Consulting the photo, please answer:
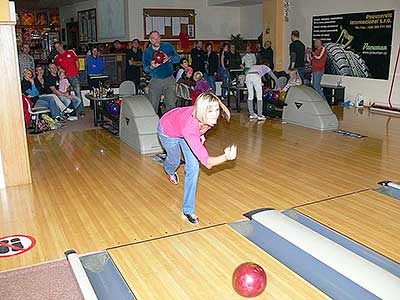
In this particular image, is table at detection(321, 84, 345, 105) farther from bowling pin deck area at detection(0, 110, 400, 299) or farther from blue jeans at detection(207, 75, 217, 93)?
bowling pin deck area at detection(0, 110, 400, 299)

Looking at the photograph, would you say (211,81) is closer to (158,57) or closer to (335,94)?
(335,94)

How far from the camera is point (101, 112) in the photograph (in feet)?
23.7

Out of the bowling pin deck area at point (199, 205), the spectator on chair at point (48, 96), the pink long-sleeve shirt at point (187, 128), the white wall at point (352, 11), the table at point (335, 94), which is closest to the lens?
the bowling pin deck area at point (199, 205)

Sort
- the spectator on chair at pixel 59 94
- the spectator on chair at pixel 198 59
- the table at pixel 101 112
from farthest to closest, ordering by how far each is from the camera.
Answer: the spectator on chair at pixel 198 59 → the spectator on chair at pixel 59 94 → the table at pixel 101 112

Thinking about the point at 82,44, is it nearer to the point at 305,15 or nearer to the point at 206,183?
the point at 305,15

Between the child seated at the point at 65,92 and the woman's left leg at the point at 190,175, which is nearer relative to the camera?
the woman's left leg at the point at 190,175

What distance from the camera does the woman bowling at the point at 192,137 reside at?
9.05 feet

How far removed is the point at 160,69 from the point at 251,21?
740 centimetres

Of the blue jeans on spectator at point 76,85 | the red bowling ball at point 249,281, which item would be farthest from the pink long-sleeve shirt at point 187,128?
the blue jeans on spectator at point 76,85

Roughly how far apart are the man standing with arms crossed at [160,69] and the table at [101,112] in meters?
1.20

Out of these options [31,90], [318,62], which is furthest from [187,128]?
[318,62]

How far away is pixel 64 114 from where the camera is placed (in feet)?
25.4

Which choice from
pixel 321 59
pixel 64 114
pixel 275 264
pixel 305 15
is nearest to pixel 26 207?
pixel 275 264

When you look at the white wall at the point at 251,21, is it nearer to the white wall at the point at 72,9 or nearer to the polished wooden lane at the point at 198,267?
the white wall at the point at 72,9
